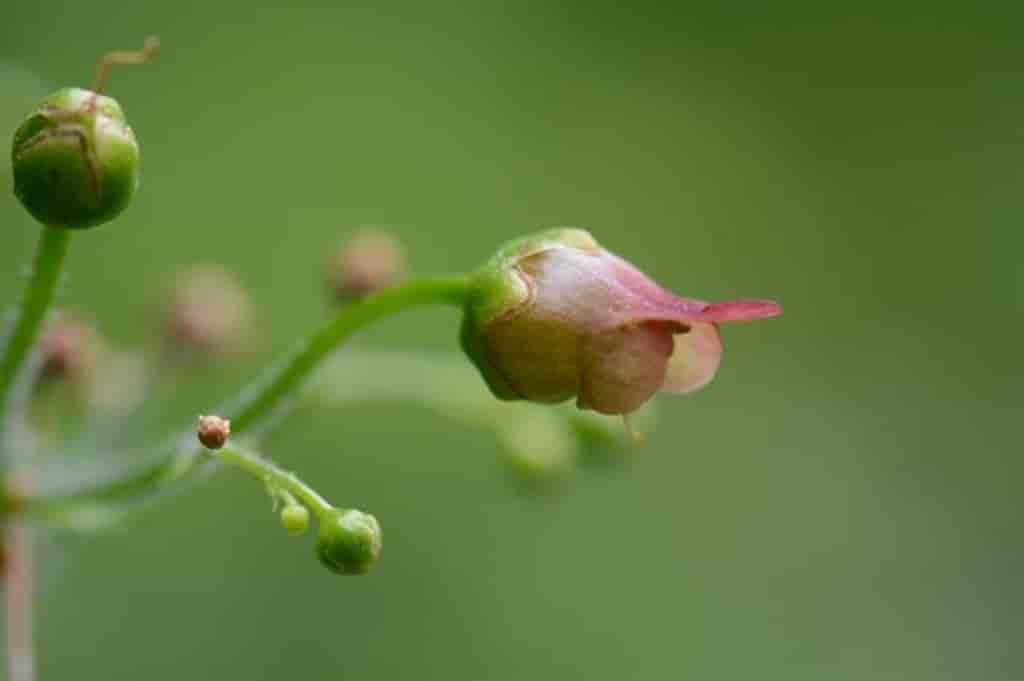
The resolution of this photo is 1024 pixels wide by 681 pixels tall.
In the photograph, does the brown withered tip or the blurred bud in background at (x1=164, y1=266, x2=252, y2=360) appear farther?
the blurred bud in background at (x1=164, y1=266, x2=252, y2=360)

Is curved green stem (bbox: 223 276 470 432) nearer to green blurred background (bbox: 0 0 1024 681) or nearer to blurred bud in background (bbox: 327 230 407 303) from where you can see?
blurred bud in background (bbox: 327 230 407 303)

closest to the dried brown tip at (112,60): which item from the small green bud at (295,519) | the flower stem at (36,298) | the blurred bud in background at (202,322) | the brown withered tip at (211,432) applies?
the flower stem at (36,298)

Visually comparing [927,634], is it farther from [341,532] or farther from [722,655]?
[341,532]

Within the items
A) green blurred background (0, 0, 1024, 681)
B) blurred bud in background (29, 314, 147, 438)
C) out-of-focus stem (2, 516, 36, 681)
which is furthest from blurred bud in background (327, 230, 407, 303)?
green blurred background (0, 0, 1024, 681)

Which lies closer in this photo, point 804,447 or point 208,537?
point 208,537

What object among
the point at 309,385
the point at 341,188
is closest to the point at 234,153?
the point at 341,188

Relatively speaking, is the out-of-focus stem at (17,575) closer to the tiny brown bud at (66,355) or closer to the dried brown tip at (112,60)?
the tiny brown bud at (66,355)
